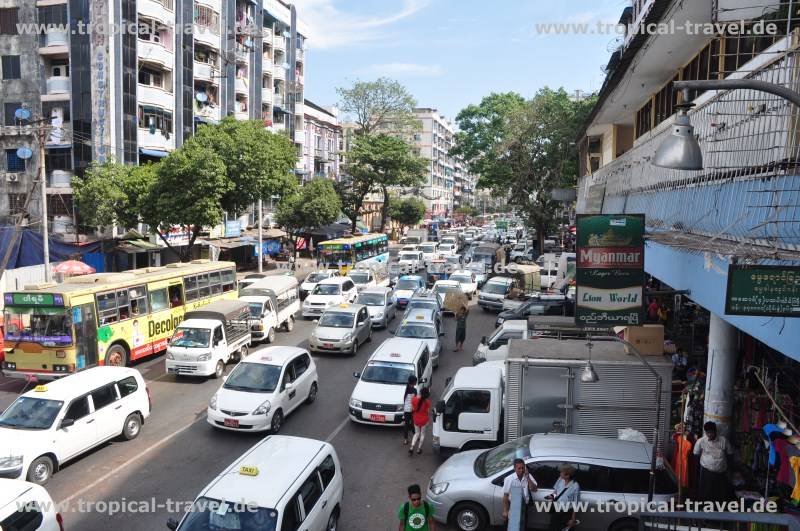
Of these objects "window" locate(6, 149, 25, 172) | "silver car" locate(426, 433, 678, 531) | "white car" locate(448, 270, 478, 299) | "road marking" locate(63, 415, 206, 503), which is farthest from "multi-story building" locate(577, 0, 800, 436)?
"window" locate(6, 149, 25, 172)

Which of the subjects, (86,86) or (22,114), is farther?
(22,114)

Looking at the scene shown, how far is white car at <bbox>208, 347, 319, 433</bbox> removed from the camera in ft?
41.5

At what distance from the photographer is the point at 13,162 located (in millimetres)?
34531

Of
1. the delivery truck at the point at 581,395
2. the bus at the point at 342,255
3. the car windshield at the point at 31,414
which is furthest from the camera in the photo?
the bus at the point at 342,255

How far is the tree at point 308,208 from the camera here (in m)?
47.8

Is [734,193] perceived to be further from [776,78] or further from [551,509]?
[551,509]

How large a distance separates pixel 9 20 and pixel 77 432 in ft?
104

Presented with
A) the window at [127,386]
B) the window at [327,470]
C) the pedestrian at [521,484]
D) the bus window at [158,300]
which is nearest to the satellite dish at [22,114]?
the bus window at [158,300]

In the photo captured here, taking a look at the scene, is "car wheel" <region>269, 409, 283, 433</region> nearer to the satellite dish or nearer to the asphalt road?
the asphalt road

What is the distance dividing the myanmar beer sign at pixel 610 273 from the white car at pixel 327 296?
1879cm

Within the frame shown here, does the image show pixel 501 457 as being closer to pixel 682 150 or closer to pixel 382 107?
pixel 682 150

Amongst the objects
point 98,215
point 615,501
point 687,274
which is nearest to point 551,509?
point 615,501

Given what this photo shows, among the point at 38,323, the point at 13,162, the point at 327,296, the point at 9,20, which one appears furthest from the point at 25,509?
the point at 9,20

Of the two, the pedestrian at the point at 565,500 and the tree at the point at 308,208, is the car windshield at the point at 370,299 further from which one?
the tree at the point at 308,208
